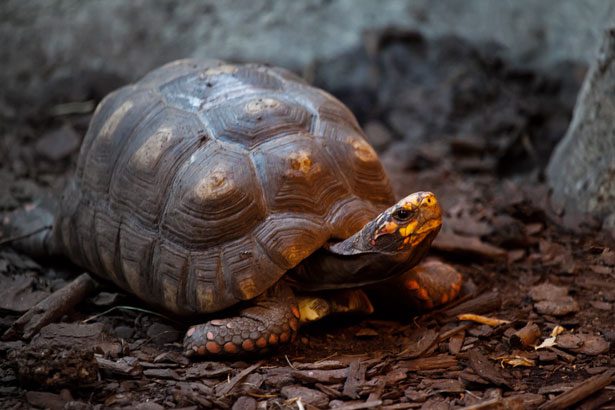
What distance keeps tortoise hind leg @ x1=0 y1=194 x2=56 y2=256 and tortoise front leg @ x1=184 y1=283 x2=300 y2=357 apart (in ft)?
6.11

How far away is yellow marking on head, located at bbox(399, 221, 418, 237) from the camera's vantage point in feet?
12.8

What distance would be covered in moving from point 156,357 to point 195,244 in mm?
650

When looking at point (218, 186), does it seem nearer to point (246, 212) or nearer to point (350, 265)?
point (246, 212)

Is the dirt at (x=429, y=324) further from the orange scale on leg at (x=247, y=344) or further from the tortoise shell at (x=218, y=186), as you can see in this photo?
the tortoise shell at (x=218, y=186)

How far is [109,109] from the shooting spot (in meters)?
5.07

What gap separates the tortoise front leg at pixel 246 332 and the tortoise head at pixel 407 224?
0.65 metres

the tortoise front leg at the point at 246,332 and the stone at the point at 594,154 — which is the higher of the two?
the stone at the point at 594,154

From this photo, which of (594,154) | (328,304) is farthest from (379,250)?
(594,154)

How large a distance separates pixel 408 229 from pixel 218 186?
106 centimetres

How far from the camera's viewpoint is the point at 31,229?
5496 millimetres

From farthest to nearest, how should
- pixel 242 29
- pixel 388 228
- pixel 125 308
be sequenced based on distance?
pixel 242 29, pixel 125 308, pixel 388 228

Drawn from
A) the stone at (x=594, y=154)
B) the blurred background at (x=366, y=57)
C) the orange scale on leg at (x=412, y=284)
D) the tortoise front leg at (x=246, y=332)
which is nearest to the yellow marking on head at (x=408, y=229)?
the orange scale on leg at (x=412, y=284)

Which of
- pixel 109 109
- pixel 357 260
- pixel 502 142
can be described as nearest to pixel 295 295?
pixel 357 260

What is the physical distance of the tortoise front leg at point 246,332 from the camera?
396 cm
